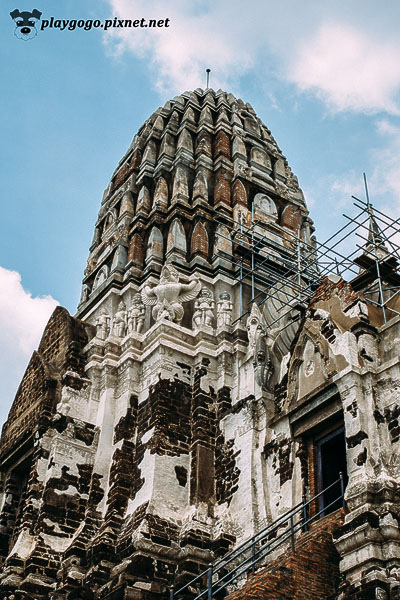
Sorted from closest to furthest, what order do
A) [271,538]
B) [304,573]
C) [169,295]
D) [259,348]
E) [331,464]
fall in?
[304,573], [271,538], [331,464], [259,348], [169,295]

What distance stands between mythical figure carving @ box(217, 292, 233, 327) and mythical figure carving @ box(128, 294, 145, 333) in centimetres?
202

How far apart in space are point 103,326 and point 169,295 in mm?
2253

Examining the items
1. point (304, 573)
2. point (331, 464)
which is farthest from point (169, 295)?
point (304, 573)

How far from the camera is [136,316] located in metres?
19.9

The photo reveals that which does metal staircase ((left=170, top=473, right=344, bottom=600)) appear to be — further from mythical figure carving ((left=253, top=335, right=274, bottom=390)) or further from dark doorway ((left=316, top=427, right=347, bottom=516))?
mythical figure carving ((left=253, top=335, right=274, bottom=390))

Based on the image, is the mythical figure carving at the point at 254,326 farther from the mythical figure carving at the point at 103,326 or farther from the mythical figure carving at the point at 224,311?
the mythical figure carving at the point at 103,326

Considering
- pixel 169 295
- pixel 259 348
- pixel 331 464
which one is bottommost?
pixel 331 464

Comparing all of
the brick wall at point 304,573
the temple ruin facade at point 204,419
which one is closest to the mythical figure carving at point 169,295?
the temple ruin facade at point 204,419

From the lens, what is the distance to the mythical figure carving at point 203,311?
759 inches

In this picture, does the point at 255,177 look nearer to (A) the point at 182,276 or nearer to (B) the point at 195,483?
(A) the point at 182,276

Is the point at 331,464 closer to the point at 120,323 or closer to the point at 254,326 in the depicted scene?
the point at 254,326

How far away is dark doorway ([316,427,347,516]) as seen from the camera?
46.9 feet

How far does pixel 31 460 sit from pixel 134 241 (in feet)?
23.6

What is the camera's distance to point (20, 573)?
16047 millimetres
